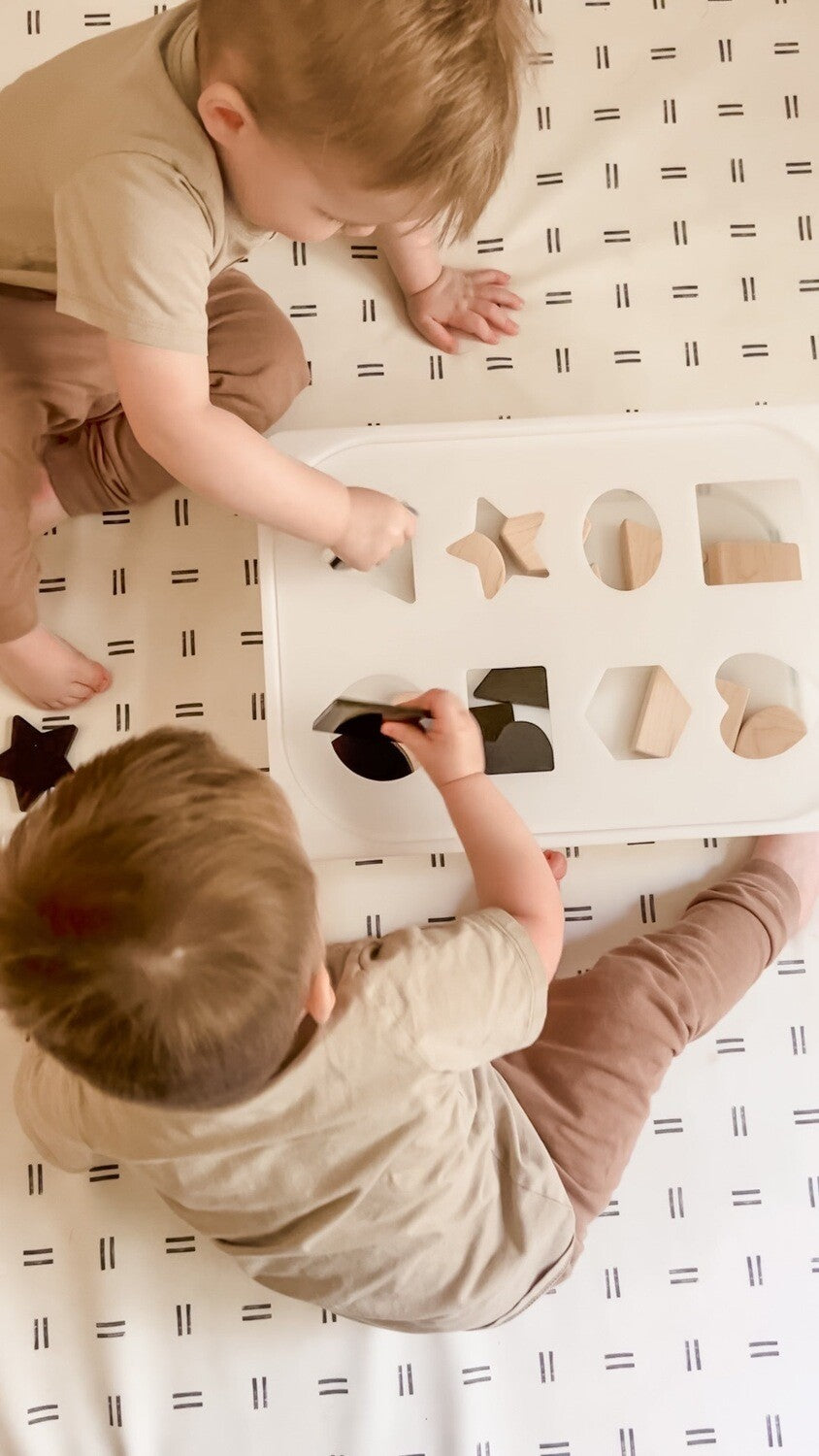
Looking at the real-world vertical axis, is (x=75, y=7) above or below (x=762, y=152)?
above

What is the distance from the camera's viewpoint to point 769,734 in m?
0.70

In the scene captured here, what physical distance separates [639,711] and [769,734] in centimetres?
8

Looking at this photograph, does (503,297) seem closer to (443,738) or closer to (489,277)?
(489,277)

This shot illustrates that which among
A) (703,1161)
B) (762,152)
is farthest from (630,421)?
(703,1161)

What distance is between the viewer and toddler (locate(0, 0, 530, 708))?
0.46 metres

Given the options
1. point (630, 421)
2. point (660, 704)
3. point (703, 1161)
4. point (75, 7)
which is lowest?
point (703, 1161)

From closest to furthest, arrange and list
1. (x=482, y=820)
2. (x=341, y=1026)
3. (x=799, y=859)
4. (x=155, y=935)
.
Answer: (x=155, y=935) → (x=341, y=1026) → (x=482, y=820) → (x=799, y=859)

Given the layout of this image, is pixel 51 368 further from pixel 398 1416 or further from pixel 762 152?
pixel 398 1416

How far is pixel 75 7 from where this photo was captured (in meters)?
0.82

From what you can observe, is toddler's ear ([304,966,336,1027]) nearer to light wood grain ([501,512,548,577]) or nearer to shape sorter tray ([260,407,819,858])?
shape sorter tray ([260,407,819,858])

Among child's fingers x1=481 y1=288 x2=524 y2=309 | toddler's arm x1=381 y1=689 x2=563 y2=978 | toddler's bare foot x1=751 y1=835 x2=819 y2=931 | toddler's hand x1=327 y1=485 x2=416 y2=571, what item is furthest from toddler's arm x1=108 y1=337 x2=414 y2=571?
toddler's bare foot x1=751 y1=835 x2=819 y2=931

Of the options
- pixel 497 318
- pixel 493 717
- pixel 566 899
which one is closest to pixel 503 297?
pixel 497 318

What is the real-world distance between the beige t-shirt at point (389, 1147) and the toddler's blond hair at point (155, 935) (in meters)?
0.08

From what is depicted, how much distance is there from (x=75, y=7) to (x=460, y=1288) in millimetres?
879
